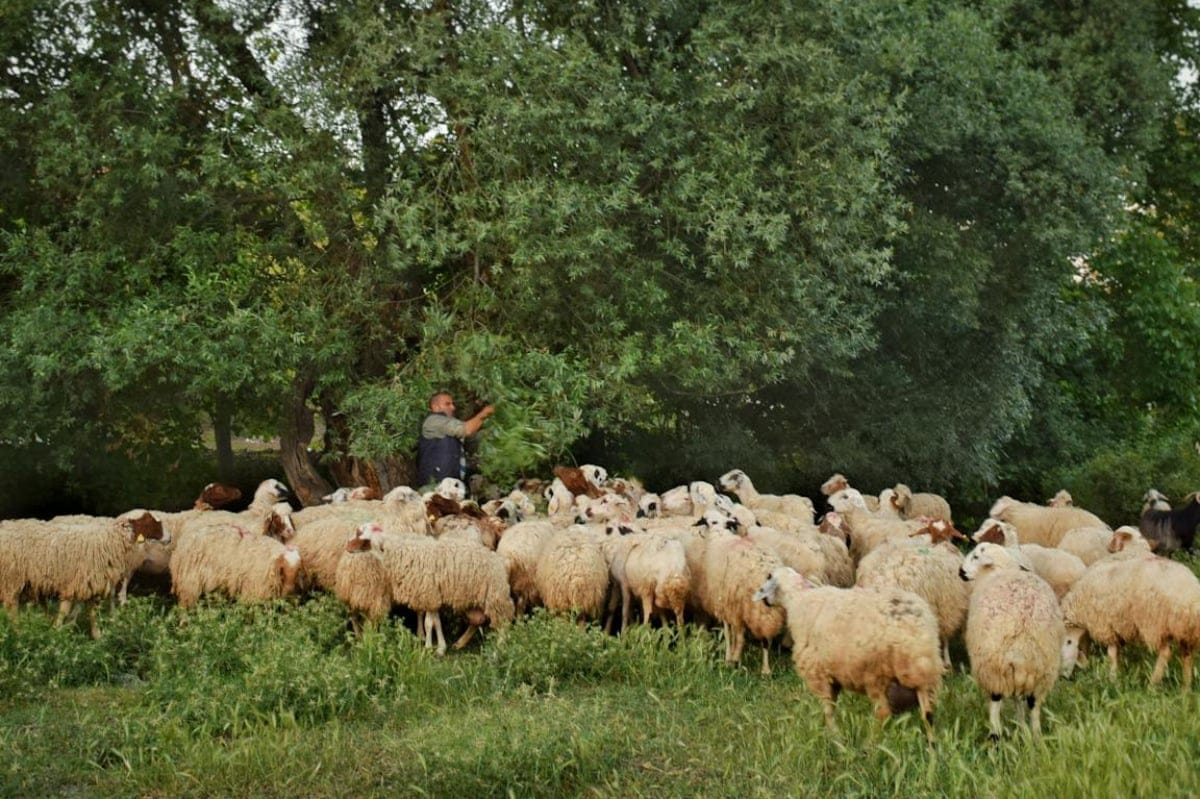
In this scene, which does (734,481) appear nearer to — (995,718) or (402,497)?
(402,497)

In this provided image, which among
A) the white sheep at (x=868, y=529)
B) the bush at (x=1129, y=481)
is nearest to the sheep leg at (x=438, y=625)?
the white sheep at (x=868, y=529)

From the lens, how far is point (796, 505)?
15133 mm

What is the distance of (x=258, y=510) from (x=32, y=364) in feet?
9.78

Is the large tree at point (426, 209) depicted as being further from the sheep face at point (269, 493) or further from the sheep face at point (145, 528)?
the sheep face at point (145, 528)

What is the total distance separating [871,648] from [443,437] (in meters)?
7.82

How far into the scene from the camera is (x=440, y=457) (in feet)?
48.4

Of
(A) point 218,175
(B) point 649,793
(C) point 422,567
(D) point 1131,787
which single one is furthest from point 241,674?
(A) point 218,175

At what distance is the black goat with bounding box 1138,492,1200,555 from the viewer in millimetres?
15531

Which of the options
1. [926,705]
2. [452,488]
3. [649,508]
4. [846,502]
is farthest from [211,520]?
[846,502]

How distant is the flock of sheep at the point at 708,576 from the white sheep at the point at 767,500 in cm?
124

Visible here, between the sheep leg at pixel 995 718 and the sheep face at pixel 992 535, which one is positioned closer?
the sheep leg at pixel 995 718

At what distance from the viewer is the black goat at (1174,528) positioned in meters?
15.5

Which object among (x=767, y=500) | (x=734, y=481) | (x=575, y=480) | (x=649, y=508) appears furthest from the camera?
(x=734, y=481)

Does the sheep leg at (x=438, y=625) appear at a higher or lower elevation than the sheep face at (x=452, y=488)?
lower
